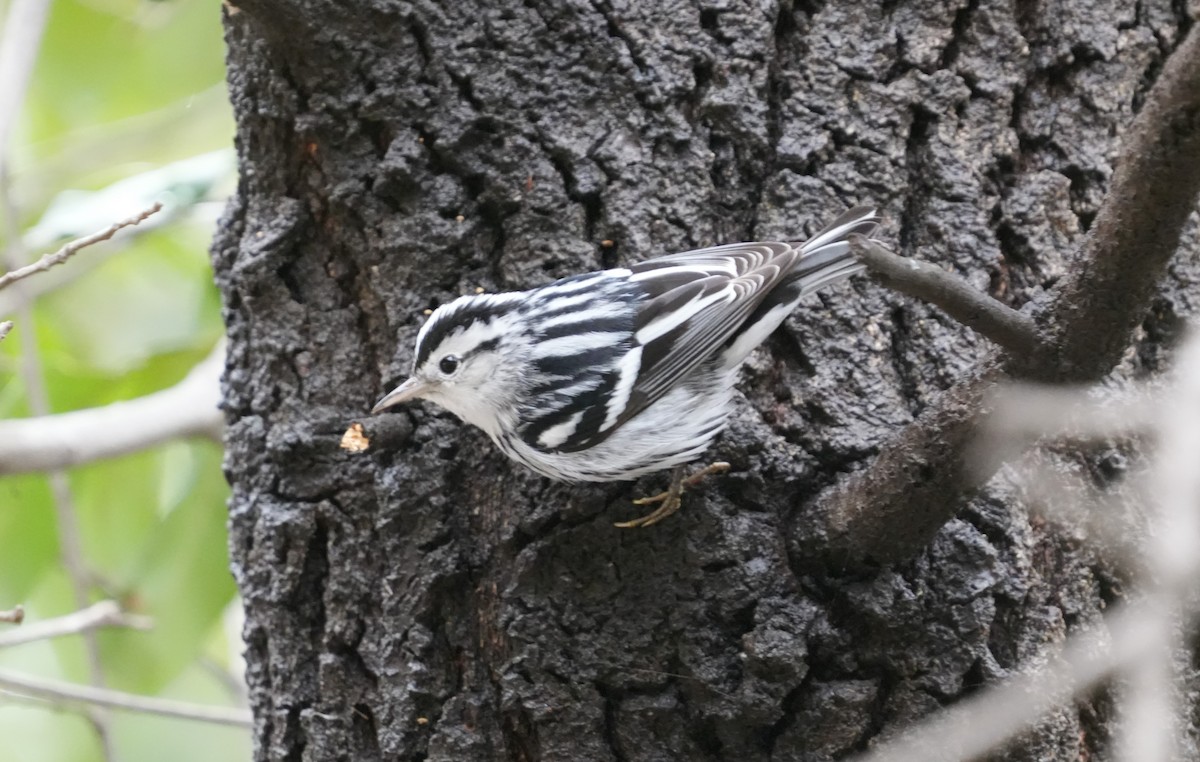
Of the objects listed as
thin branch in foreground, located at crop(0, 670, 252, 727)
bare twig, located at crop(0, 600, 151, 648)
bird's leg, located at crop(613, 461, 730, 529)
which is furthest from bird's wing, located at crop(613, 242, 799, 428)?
thin branch in foreground, located at crop(0, 670, 252, 727)

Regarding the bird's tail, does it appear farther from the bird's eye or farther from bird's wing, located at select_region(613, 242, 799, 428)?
the bird's eye

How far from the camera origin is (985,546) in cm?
221

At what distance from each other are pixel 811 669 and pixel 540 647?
0.51m

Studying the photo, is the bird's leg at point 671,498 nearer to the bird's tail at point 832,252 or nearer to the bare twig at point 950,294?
the bird's tail at point 832,252

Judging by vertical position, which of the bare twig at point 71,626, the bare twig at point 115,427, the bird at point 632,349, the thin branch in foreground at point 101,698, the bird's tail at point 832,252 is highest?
the bird's tail at point 832,252

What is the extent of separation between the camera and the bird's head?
2400mm

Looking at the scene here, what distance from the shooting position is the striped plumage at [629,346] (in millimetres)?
2338

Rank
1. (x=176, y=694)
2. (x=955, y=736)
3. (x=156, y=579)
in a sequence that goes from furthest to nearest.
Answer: (x=176, y=694), (x=156, y=579), (x=955, y=736)

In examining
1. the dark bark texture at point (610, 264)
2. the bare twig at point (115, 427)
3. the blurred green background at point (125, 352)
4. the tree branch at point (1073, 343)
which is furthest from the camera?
the blurred green background at point (125, 352)

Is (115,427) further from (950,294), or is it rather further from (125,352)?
(950,294)

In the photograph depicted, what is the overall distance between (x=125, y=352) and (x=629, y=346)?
2374 mm

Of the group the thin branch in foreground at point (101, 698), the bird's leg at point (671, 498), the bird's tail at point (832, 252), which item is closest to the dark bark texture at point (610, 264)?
the bird's leg at point (671, 498)

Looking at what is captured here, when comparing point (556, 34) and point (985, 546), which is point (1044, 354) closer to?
point (985, 546)

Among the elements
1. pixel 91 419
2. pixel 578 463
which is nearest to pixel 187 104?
pixel 91 419
